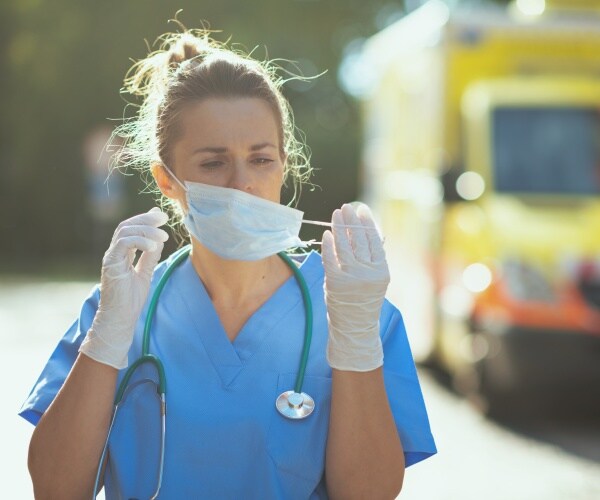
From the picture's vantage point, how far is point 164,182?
2953 mm

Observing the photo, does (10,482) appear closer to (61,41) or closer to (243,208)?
(243,208)

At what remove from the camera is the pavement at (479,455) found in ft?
21.2

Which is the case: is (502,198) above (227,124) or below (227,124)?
below

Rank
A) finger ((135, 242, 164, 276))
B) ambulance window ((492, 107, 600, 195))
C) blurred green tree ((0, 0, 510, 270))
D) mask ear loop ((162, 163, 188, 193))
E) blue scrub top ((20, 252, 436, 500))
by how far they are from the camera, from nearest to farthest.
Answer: blue scrub top ((20, 252, 436, 500)) → finger ((135, 242, 164, 276)) → mask ear loop ((162, 163, 188, 193)) → ambulance window ((492, 107, 600, 195)) → blurred green tree ((0, 0, 510, 270))

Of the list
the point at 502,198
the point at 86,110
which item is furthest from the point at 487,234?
the point at 86,110

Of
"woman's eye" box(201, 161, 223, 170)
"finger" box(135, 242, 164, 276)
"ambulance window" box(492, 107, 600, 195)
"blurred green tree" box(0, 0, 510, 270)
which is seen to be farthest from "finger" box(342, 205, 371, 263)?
"blurred green tree" box(0, 0, 510, 270)

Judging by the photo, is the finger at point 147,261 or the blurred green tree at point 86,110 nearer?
the finger at point 147,261

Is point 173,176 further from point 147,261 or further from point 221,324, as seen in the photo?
point 221,324

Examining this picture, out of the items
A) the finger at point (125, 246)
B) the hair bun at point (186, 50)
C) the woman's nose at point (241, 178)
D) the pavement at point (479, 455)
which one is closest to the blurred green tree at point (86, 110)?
the pavement at point (479, 455)

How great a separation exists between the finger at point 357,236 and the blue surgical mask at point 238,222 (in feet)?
0.67

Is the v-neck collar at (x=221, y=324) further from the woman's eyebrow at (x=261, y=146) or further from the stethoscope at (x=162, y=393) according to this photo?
the woman's eyebrow at (x=261, y=146)

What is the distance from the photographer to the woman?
2.63 meters

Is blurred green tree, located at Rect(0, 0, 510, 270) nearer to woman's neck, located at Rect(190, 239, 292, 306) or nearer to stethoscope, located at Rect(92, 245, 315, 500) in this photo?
woman's neck, located at Rect(190, 239, 292, 306)

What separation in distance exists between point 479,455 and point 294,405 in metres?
4.92
